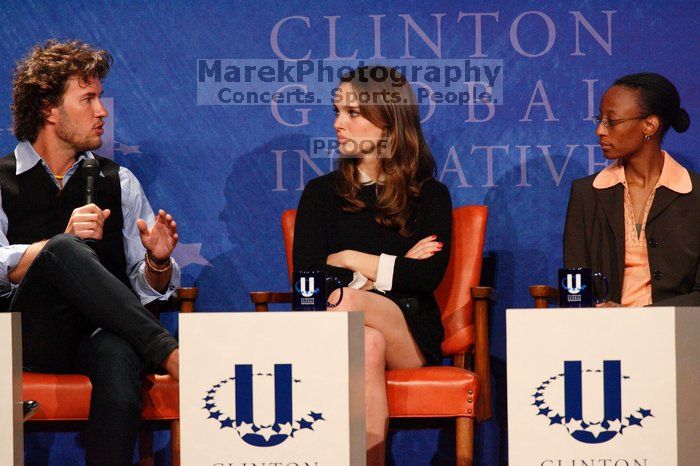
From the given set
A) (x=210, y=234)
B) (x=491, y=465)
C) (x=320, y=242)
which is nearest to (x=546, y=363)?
(x=320, y=242)

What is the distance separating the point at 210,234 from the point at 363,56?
37.6 inches

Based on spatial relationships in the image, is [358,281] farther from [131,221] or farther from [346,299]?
[131,221]

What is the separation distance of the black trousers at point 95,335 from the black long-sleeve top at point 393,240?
68 cm

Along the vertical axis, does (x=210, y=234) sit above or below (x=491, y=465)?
above

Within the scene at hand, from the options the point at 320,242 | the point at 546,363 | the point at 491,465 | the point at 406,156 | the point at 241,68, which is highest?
the point at 241,68

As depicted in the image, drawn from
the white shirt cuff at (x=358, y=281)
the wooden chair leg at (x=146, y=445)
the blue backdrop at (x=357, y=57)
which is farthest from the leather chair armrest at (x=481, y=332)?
the wooden chair leg at (x=146, y=445)

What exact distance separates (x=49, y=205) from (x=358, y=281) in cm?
111

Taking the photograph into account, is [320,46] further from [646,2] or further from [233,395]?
[233,395]

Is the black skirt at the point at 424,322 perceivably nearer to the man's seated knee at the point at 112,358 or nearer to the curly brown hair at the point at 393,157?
the curly brown hair at the point at 393,157

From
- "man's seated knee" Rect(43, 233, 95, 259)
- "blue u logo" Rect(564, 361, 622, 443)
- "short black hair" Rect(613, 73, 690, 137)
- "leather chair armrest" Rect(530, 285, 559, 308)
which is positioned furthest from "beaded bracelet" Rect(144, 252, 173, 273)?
"short black hair" Rect(613, 73, 690, 137)

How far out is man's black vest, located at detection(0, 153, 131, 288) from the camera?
327cm

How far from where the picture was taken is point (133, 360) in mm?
2748

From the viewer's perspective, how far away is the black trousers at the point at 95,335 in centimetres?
261

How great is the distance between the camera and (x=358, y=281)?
3.19m
